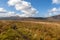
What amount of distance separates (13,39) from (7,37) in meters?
0.80

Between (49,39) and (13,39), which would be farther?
(49,39)

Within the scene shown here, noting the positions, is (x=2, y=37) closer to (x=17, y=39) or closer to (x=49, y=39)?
(x=17, y=39)

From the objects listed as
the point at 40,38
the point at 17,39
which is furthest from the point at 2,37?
the point at 40,38

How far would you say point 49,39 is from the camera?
2194 centimetres

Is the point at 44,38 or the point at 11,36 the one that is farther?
the point at 44,38

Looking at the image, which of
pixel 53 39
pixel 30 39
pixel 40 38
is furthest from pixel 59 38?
pixel 30 39

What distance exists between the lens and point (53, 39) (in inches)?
862

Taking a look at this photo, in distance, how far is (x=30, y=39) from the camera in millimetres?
21844

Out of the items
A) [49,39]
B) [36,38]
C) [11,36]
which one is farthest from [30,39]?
[11,36]

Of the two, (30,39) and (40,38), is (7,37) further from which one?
(40,38)

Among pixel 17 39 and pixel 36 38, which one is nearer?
pixel 17 39

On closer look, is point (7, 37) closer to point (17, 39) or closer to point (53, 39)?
point (17, 39)

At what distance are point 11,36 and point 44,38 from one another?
6.23 m

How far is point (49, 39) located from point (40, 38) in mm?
1405
